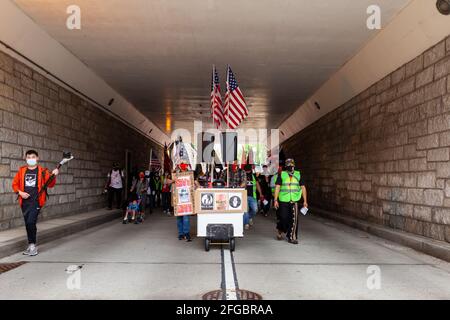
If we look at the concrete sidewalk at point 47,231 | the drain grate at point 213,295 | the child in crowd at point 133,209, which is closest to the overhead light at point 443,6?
the drain grate at point 213,295

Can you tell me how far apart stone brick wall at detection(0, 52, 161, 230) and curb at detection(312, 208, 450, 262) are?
8442 millimetres

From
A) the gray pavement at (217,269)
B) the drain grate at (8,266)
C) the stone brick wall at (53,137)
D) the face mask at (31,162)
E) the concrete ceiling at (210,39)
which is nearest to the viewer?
the gray pavement at (217,269)

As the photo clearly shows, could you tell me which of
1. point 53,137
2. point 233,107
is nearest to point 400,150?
point 233,107

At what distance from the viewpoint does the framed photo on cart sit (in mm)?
9102

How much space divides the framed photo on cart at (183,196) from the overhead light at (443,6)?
5.64m

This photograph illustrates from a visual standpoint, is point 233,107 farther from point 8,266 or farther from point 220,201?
point 8,266

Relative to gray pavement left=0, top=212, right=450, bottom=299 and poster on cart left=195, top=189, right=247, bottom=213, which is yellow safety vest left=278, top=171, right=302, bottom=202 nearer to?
gray pavement left=0, top=212, right=450, bottom=299

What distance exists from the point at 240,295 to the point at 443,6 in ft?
19.7

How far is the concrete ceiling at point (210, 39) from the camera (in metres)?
9.09

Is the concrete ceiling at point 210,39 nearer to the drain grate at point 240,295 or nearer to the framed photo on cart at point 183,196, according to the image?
the framed photo on cart at point 183,196

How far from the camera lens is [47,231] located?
31.0 feet

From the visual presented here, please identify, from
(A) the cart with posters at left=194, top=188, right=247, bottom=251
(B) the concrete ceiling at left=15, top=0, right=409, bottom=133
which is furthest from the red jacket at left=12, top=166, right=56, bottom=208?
(B) the concrete ceiling at left=15, top=0, right=409, bottom=133
